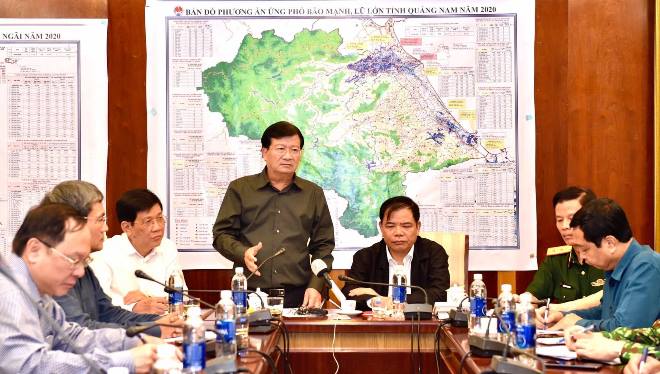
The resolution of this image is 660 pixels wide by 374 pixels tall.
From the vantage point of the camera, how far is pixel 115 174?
231 inches

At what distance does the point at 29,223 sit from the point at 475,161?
3674 mm

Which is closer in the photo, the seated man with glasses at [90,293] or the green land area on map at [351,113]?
the seated man with glasses at [90,293]

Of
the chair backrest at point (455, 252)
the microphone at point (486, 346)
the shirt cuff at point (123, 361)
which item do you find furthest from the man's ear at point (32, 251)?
the chair backrest at point (455, 252)

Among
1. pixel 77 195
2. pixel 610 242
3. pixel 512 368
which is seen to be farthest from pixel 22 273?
pixel 610 242

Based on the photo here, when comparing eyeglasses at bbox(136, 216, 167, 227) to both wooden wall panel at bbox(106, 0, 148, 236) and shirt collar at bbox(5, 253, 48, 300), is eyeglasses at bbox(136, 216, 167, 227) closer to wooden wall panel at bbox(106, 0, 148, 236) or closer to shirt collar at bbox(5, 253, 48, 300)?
wooden wall panel at bbox(106, 0, 148, 236)

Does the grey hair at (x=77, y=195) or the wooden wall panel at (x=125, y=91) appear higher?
the wooden wall panel at (x=125, y=91)

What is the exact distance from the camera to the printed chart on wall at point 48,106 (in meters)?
5.78

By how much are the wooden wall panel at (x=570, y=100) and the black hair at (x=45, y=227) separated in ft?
10.3

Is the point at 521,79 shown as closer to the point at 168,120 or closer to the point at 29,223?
the point at 168,120

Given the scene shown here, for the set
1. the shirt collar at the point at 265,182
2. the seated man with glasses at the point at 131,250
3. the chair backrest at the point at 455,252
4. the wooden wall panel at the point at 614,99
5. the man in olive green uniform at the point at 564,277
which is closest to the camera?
the seated man with glasses at the point at 131,250

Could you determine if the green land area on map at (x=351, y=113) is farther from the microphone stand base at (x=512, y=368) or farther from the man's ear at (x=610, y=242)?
the microphone stand base at (x=512, y=368)

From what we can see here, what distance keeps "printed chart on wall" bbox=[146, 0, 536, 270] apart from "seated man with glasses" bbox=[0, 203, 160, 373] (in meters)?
3.06

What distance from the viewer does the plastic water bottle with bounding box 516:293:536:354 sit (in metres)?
2.93

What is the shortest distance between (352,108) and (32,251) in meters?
3.45
